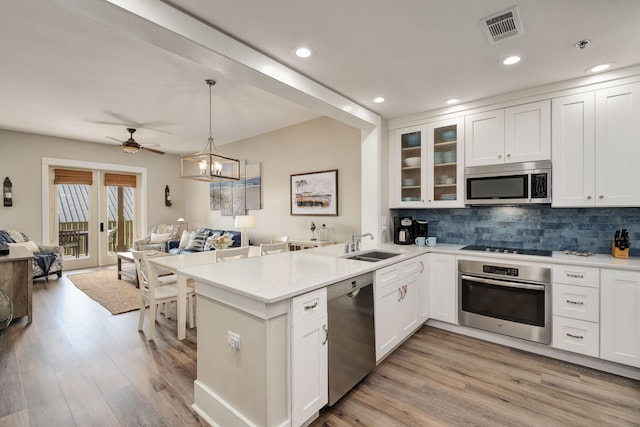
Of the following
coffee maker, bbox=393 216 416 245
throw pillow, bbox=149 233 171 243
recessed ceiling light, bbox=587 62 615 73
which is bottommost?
throw pillow, bbox=149 233 171 243

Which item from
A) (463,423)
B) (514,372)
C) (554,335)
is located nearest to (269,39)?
(463,423)

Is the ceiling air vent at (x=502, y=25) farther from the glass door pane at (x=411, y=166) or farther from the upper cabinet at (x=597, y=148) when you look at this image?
the glass door pane at (x=411, y=166)

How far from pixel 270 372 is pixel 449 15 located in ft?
7.89

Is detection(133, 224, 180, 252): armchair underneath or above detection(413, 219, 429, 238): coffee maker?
underneath

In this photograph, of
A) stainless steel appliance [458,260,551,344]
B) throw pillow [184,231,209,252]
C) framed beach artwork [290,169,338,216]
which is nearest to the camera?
stainless steel appliance [458,260,551,344]

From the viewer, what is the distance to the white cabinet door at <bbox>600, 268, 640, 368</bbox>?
232 centimetres

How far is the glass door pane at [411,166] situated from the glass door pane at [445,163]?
19cm

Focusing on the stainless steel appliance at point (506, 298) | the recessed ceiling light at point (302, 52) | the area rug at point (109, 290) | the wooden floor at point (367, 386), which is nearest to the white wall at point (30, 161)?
the area rug at point (109, 290)

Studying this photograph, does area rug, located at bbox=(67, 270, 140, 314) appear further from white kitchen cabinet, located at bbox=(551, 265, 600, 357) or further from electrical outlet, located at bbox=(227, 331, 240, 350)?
white kitchen cabinet, located at bbox=(551, 265, 600, 357)

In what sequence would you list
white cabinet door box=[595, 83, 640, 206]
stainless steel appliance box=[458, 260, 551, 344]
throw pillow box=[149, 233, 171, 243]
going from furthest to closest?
throw pillow box=[149, 233, 171, 243]
stainless steel appliance box=[458, 260, 551, 344]
white cabinet door box=[595, 83, 640, 206]

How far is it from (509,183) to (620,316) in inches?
55.0

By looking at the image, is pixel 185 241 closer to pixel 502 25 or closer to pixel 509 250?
pixel 509 250

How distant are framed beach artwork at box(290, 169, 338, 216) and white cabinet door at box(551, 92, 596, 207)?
2.65 meters

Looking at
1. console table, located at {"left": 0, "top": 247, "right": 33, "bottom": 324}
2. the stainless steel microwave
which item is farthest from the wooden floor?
the stainless steel microwave
